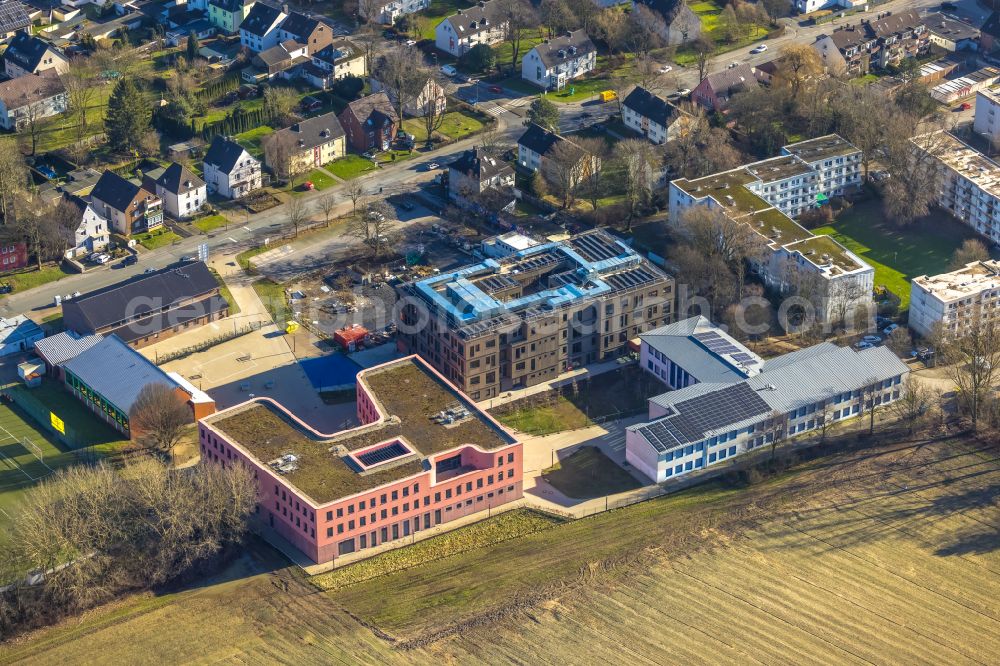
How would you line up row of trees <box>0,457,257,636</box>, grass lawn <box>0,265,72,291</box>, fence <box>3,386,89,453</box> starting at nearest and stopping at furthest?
row of trees <box>0,457,257,636</box>
fence <box>3,386,89,453</box>
grass lawn <box>0,265,72,291</box>

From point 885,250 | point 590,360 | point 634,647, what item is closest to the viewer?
point 634,647

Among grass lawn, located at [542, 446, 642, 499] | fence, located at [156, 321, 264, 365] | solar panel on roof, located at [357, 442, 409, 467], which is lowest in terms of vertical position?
grass lawn, located at [542, 446, 642, 499]

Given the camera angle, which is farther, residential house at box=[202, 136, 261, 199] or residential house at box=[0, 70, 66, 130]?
residential house at box=[0, 70, 66, 130]

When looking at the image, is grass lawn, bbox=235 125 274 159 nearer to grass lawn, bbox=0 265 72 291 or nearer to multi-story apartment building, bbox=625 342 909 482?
grass lawn, bbox=0 265 72 291

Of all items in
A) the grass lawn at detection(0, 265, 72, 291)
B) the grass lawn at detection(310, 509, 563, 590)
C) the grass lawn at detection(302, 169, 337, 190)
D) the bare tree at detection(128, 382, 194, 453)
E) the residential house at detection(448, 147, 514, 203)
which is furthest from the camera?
the grass lawn at detection(302, 169, 337, 190)

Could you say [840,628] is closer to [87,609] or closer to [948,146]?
[87,609]

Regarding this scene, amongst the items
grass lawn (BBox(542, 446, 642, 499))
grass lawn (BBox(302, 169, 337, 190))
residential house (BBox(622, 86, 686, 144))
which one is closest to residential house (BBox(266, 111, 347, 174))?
grass lawn (BBox(302, 169, 337, 190))

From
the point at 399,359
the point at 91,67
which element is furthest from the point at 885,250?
the point at 91,67
